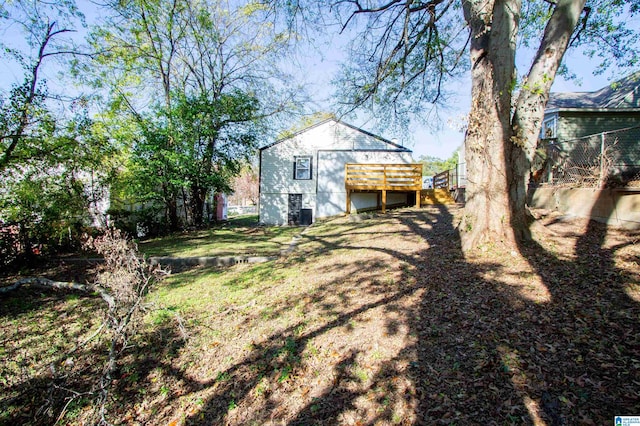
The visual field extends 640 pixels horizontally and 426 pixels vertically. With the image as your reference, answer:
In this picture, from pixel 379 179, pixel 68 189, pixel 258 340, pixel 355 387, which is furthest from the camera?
pixel 379 179

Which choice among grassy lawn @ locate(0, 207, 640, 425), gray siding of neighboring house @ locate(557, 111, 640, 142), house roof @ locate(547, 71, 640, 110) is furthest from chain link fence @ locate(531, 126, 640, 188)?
house roof @ locate(547, 71, 640, 110)

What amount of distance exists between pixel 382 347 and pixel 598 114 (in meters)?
16.4

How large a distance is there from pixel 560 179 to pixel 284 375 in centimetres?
849

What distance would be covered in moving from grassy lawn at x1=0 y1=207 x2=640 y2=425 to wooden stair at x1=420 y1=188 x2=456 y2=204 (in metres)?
9.52

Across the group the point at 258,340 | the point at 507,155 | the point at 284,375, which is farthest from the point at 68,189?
the point at 507,155

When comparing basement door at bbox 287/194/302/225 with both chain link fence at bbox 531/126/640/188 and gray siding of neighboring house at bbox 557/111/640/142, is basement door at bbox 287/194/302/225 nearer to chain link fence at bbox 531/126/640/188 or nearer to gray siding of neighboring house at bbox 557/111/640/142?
chain link fence at bbox 531/126/640/188

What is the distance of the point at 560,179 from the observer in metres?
7.69

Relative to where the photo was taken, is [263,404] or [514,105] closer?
[263,404]

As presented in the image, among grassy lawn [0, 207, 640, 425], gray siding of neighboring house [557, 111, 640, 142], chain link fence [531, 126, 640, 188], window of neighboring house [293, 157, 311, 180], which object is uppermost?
gray siding of neighboring house [557, 111, 640, 142]

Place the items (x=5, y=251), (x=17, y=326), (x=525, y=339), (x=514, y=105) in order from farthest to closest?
(x=5, y=251), (x=514, y=105), (x=17, y=326), (x=525, y=339)

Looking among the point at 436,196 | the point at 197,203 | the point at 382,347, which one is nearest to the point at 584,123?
the point at 436,196

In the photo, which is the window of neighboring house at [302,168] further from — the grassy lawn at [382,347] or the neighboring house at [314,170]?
the grassy lawn at [382,347]

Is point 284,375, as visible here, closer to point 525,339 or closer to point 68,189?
point 525,339

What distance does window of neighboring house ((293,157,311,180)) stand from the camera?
17.7 m
